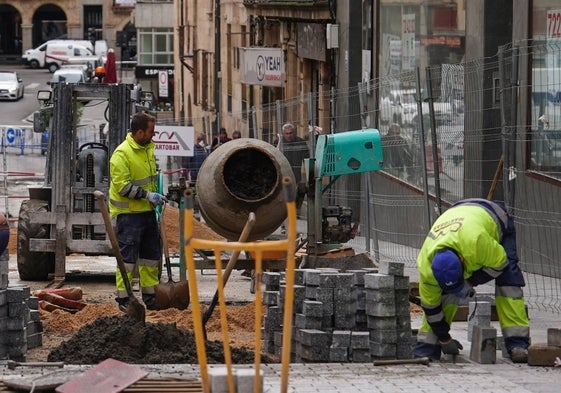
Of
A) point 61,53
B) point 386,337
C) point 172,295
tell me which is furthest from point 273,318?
point 61,53

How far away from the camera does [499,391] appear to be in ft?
32.6

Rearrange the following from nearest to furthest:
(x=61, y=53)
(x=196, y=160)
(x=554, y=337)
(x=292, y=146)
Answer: (x=554, y=337) → (x=292, y=146) → (x=196, y=160) → (x=61, y=53)

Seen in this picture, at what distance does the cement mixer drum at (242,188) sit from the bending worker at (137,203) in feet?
1.64

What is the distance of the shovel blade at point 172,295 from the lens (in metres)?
14.8

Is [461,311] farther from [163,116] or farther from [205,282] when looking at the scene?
[163,116]

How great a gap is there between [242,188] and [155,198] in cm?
87

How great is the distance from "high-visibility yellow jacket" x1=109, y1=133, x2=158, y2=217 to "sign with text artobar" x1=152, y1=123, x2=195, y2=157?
38.7ft

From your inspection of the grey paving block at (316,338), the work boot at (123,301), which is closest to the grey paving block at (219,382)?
the grey paving block at (316,338)

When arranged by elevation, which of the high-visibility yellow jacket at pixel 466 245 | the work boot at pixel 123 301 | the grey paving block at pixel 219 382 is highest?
the high-visibility yellow jacket at pixel 466 245

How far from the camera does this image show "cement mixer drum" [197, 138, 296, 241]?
14.9 metres

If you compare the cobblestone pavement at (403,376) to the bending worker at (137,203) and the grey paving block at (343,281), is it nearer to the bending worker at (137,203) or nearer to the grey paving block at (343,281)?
the grey paving block at (343,281)

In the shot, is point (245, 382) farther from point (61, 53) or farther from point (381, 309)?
point (61, 53)

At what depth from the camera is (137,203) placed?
1504 cm

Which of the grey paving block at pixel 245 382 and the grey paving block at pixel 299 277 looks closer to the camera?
the grey paving block at pixel 245 382
